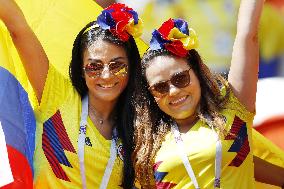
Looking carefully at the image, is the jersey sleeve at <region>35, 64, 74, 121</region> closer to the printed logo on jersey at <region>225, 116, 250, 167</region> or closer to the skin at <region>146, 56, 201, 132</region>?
the skin at <region>146, 56, 201, 132</region>

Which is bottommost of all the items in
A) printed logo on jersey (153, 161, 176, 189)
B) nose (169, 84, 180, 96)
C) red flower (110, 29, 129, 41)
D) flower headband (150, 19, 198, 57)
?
printed logo on jersey (153, 161, 176, 189)

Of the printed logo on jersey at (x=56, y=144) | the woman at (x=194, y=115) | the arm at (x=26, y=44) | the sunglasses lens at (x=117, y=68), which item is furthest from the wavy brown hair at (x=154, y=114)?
the arm at (x=26, y=44)

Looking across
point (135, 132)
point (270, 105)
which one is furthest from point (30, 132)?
point (270, 105)


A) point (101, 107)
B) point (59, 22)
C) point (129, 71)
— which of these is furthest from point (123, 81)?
point (59, 22)

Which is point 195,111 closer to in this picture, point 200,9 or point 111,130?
point 111,130

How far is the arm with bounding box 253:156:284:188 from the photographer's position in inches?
117

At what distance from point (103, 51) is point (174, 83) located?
0.39 meters

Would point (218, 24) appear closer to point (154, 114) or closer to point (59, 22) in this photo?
point (59, 22)

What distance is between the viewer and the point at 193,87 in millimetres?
2676

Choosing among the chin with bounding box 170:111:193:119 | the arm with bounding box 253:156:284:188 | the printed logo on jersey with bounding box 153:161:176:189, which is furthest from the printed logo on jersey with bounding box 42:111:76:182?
the arm with bounding box 253:156:284:188

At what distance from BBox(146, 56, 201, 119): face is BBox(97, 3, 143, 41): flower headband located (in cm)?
24

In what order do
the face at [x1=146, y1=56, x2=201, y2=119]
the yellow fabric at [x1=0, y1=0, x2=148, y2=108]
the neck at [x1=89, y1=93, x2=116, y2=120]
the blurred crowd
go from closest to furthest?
the face at [x1=146, y1=56, x2=201, y2=119]
the neck at [x1=89, y1=93, x2=116, y2=120]
the yellow fabric at [x1=0, y1=0, x2=148, y2=108]
the blurred crowd

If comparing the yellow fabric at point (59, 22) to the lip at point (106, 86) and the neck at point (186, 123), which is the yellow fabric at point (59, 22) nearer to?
the lip at point (106, 86)

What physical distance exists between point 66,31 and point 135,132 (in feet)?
3.14
